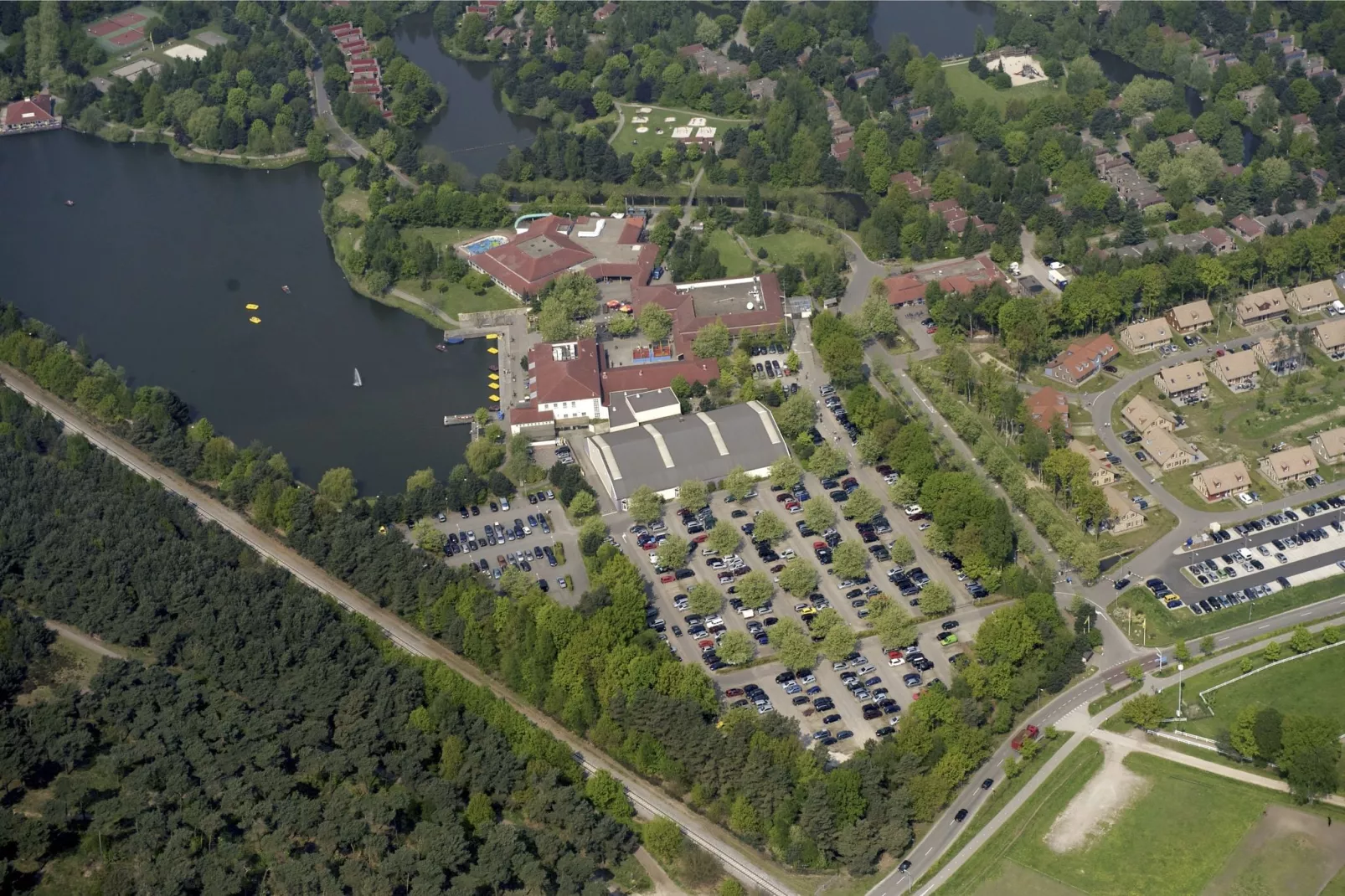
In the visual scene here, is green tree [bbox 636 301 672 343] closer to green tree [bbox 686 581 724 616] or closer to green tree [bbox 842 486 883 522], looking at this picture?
green tree [bbox 842 486 883 522]

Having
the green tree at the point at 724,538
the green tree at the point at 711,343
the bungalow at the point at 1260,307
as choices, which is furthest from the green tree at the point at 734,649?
the bungalow at the point at 1260,307

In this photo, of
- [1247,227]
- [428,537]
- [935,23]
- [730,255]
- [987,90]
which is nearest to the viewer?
[428,537]

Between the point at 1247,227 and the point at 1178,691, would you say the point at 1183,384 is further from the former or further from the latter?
the point at 1178,691

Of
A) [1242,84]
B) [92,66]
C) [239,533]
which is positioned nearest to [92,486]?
[239,533]

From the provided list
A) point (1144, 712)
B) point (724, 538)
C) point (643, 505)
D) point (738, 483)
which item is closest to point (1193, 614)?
point (1144, 712)

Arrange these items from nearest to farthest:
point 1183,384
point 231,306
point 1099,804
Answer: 1. point 1099,804
2. point 1183,384
3. point 231,306

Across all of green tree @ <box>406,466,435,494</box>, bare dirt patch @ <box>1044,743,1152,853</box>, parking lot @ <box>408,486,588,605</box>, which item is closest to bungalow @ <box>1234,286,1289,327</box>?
bare dirt patch @ <box>1044,743,1152,853</box>

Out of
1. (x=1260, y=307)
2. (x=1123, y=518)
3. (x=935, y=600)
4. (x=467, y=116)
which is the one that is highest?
(x=1260, y=307)
